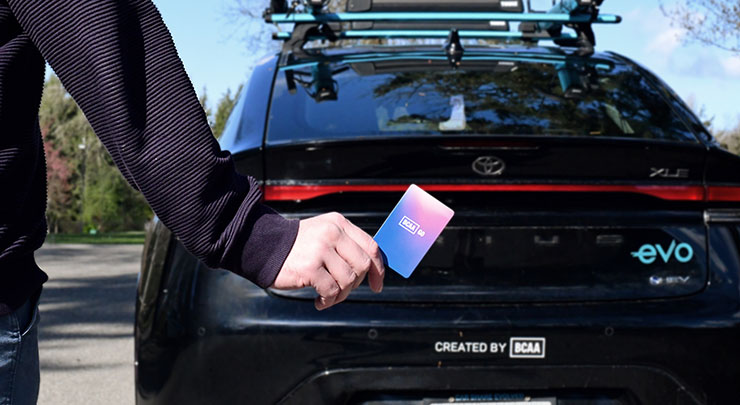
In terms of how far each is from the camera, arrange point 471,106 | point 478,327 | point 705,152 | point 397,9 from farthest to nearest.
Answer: point 397,9
point 471,106
point 705,152
point 478,327

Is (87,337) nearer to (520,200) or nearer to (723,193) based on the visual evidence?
(520,200)

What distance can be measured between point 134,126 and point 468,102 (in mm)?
2071

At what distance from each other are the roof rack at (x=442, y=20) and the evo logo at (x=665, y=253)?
1.24 m

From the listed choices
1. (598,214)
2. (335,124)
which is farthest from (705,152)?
(335,124)

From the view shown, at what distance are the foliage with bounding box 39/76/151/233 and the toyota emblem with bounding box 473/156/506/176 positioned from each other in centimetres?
5433

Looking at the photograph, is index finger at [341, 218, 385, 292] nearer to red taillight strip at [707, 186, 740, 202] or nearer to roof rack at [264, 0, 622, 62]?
red taillight strip at [707, 186, 740, 202]

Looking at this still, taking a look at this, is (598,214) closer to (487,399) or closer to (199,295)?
(487,399)

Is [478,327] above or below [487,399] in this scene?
above

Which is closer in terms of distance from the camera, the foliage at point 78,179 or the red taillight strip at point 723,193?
the red taillight strip at point 723,193

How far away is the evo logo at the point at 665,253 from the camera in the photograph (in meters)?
3.00

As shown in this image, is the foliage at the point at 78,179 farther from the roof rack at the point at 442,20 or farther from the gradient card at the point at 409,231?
the gradient card at the point at 409,231

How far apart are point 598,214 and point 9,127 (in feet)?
6.40

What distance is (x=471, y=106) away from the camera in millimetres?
3350

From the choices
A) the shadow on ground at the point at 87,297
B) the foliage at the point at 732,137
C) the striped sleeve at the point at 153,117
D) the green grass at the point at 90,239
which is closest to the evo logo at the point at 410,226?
the striped sleeve at the point at 153,117
